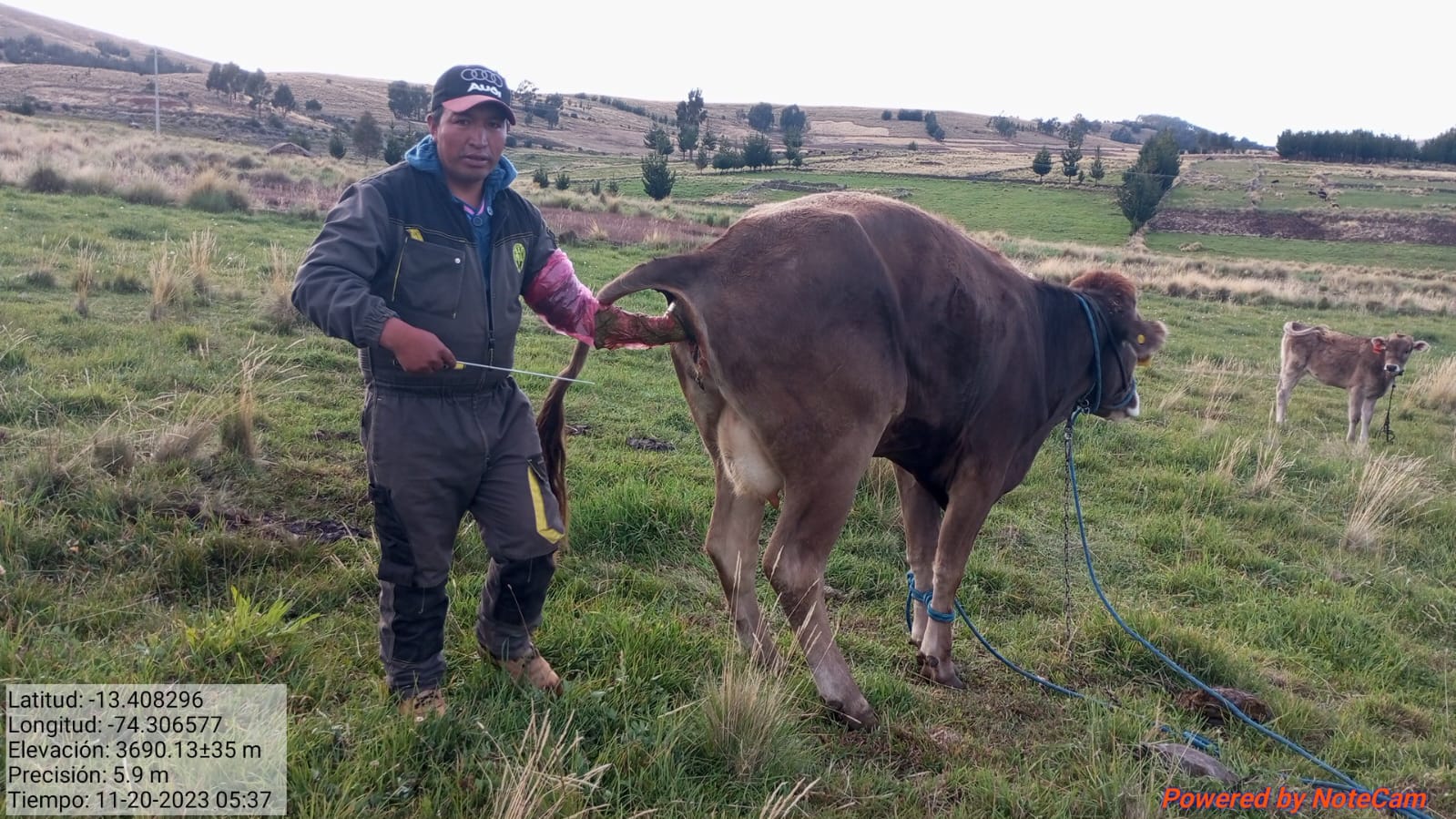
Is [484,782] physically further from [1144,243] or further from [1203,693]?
[1144,243]

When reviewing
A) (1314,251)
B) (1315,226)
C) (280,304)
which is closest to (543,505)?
(280,304)

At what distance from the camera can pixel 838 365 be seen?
11.8 ft

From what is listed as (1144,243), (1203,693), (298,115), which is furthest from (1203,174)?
(1203,693)

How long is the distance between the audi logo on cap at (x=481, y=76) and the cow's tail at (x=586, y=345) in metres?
0.87

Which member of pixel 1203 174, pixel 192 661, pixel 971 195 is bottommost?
pixel 192 661

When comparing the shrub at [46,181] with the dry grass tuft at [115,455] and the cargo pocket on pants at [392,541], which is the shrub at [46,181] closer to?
the dry grass tuft at [115,455]

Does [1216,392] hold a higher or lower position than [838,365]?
A: lower

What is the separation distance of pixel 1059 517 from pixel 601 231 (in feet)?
50.4

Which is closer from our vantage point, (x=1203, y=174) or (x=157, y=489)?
(x=157, y=489)

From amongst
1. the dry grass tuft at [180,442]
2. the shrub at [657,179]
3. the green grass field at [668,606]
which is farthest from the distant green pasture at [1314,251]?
the dry grass tuft at [180,442]

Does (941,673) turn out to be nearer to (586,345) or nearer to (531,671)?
(531,671)

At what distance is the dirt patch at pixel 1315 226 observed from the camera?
4491cm

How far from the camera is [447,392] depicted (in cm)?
316

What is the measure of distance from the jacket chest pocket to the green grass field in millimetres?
1368
